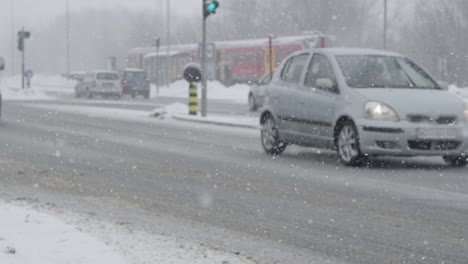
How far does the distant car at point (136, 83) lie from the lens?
45.8m

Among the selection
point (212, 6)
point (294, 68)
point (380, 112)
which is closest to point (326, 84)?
point (380, 112)

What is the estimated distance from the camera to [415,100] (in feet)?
35.6

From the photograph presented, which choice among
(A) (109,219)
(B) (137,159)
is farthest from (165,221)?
(B) (137,159)

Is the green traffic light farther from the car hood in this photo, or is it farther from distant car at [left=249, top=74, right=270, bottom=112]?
the car hood

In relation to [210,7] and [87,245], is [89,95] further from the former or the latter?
[87,245]

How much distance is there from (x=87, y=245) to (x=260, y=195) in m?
3.10

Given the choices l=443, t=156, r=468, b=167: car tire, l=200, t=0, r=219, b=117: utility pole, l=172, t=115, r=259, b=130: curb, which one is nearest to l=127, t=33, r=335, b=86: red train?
l=200, t=0, r=219, b=117: utility pole

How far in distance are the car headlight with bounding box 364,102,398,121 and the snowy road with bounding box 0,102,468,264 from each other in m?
0.61

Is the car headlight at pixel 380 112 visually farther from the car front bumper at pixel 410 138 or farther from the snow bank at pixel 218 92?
the snow bank at pixel 218 92

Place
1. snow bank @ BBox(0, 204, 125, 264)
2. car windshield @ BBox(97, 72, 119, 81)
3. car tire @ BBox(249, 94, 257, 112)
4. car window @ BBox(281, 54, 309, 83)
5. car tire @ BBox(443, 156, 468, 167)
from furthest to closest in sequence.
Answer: car windshield @ BBox(97, 72, 119, 81)
car tire @ BBox(249, 94, 257, 112)
car window @ BBox(281, 54, 309, 83)
car tire @ BBox(443, 156, 468, 167)
snow bank @ BBox(0, 204, 125, 264)

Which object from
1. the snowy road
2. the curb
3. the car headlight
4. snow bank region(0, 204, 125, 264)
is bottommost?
the snowy road

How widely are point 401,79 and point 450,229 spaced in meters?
5.43

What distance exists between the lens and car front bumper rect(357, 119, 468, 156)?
1063cm

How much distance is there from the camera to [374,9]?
247 feet
